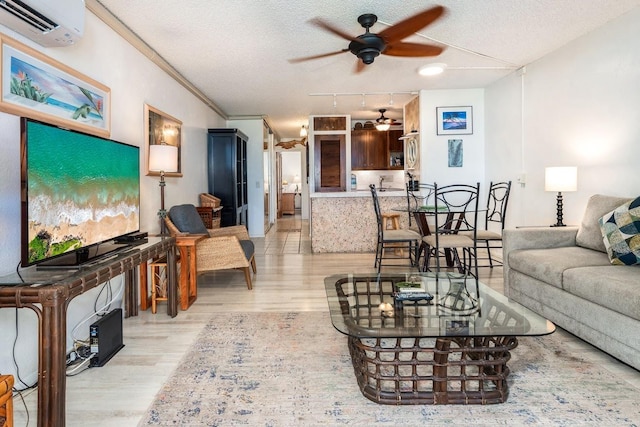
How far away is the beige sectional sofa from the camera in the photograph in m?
2.03

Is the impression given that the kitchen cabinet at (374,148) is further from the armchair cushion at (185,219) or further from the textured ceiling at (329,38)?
the armchair cushion at (185,219)

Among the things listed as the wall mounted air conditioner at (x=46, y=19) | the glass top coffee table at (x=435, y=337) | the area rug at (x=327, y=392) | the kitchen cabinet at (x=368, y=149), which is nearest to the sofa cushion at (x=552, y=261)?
the area rug at (x=327, y=392)

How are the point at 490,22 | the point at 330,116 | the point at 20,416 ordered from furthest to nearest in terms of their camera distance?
the point at 330,116 → the point at 490,22 → the point at 20,416

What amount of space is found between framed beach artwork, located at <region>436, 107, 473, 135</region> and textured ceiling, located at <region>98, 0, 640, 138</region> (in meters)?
0.37

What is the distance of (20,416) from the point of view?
5.62ft

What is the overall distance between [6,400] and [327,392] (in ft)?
4.12

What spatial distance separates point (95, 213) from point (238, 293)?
175cm

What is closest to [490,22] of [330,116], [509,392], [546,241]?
[546,241]

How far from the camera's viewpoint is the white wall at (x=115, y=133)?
1.97 meters

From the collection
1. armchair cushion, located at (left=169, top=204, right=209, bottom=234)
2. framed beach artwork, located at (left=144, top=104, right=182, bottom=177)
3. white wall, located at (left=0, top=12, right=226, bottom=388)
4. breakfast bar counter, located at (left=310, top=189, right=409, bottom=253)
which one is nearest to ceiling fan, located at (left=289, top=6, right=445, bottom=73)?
white wall, located at (left=0, top=12, right=226, bottom=388)

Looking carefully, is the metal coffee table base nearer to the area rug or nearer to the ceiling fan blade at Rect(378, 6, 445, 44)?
the area rug

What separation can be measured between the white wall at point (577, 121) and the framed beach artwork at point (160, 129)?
166 inches

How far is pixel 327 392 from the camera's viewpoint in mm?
1870

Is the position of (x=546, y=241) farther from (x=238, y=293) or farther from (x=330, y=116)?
(x=330, y=116)
